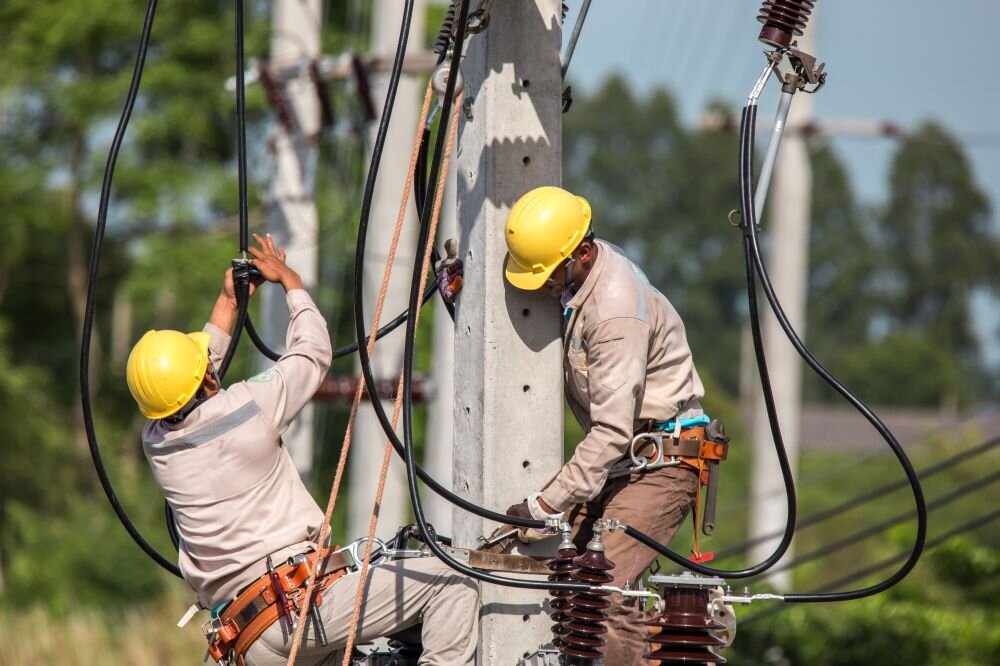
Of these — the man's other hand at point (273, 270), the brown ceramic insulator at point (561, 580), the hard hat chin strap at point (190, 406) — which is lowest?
the brown ceramic insulator at point (561, 580)

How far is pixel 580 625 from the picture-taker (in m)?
4.36

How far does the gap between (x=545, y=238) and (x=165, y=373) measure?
1.32m

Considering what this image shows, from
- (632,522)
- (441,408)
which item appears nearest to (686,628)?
(632,522)

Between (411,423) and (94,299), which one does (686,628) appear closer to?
(411,423)

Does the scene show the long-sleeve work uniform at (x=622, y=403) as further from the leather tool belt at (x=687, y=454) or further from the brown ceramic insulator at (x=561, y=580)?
the brown ceramic insulator at (x=561, y=580)

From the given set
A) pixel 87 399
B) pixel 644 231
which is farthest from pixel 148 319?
pixel 644 231

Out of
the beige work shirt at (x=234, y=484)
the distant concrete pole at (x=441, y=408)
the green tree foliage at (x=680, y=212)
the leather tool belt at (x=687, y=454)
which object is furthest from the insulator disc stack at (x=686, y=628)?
the green tree foliage at (x=680, y=212)

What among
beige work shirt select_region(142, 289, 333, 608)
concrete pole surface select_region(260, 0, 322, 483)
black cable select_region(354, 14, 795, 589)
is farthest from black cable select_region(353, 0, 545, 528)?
concrete pole surface select_region(260, 0, 322, 483)

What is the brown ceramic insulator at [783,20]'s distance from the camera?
457 centimetres

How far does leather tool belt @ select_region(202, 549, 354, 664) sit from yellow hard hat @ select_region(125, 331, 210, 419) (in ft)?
2.13

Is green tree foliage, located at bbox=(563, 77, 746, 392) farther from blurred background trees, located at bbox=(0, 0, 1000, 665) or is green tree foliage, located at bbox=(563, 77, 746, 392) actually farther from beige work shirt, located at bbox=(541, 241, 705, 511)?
beige work shirt, located at bbox=(541, 241, 705, 511)

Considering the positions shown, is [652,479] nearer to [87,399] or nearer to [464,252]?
[464,252]

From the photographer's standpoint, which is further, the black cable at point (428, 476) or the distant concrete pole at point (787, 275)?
the distant concrete pole at point (787, 275)

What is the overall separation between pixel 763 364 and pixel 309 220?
7.20 m
